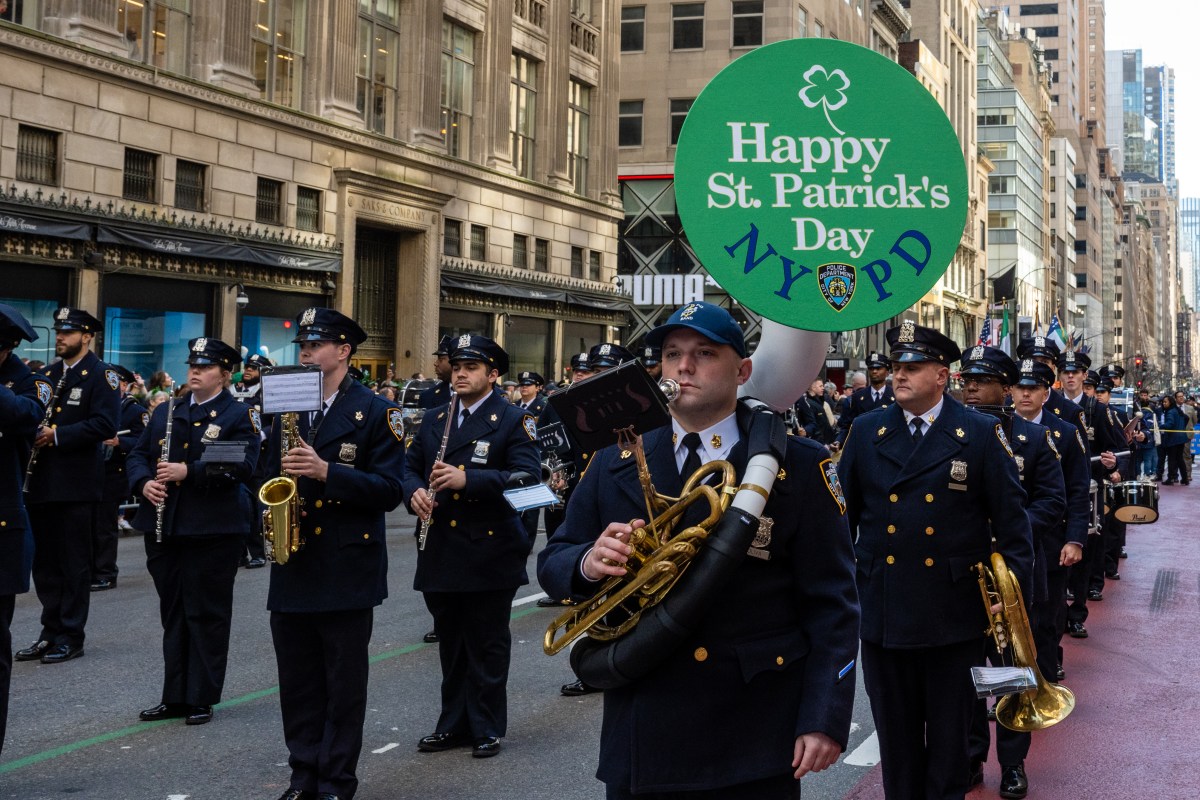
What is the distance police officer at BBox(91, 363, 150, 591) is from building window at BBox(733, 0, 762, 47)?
4656cm

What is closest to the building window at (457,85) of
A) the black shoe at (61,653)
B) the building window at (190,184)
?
the building window at (190,184)

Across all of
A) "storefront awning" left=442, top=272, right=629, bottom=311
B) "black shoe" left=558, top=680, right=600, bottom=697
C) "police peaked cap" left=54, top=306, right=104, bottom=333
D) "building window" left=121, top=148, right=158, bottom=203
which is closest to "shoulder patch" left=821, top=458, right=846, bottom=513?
"black shoe" left=558, top=680, right=600, bottom=697

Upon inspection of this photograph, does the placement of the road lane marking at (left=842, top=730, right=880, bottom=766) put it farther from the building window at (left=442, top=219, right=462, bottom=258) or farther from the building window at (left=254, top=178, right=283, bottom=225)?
the building window at (left=442, top=219, right=462, bottom=258)

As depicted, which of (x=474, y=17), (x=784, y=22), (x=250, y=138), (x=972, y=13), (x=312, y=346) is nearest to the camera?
(x=312, y=346)

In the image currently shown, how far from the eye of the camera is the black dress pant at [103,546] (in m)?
12.6

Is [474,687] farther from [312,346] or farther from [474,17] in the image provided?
[474,17]

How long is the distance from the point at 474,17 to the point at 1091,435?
92.9 feet

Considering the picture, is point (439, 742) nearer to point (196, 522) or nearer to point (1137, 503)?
point (196, 522)

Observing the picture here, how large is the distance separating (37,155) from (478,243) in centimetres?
1575

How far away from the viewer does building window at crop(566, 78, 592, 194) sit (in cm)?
4272

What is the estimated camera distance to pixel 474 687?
276 inches

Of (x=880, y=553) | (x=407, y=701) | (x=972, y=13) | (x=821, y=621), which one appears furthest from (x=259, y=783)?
(x=972, y=13)

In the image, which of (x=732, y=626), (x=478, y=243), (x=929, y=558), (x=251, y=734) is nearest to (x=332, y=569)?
(x=251, y=734)

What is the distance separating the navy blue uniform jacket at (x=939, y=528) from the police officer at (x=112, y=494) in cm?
844
